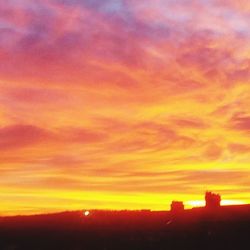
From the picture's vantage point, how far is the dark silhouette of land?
38.1 metres

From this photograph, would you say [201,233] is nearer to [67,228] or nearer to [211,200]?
[211,200]

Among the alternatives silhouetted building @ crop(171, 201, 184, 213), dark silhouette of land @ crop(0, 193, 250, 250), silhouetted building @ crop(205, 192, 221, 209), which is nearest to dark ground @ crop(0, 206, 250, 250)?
dark silhouette of land @ crop(0, 193, 250, 250)

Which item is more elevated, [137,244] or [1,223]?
[1,223]

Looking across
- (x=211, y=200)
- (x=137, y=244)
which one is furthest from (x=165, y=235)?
→ (x=211, y=200)

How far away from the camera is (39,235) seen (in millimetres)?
48312

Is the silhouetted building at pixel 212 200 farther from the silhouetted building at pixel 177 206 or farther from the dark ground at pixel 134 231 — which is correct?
the silhouetted building at pixel 177 206

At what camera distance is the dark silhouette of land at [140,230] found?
3806cm

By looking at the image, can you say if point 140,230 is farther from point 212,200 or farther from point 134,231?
point 212,200

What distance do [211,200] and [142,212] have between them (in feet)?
24.6

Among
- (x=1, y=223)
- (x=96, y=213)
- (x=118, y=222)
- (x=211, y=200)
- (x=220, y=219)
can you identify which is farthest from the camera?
(x=1, y=223)

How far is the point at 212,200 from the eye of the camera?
141 ft

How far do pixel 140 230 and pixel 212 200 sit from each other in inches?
209

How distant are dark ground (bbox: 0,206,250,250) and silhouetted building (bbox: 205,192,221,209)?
0.87 meters

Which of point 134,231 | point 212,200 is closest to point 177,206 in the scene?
point 212,200
